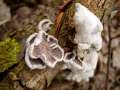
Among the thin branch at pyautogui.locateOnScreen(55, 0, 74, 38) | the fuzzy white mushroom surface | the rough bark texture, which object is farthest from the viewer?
the thin branch at pyautogui.locateOnScreen(55, 0, 74, 38)

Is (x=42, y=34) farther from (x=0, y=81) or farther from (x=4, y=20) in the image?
(x=4, y=20)

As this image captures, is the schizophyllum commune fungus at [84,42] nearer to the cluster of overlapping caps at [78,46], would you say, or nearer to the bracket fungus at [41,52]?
the cluster of overlapping caps at [78,46]

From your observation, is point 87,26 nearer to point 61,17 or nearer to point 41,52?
point 41,52

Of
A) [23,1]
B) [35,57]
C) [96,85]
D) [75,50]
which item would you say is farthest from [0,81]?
[23,1]

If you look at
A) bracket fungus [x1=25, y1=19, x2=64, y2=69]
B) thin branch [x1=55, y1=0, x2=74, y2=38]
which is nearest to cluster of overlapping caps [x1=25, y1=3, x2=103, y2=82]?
bracket fungus [x1=25, y1=19, x2=64, y2=69]

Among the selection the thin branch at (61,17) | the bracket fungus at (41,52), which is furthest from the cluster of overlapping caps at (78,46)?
the thin branch at (61,17)

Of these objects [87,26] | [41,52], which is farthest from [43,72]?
[87,26]

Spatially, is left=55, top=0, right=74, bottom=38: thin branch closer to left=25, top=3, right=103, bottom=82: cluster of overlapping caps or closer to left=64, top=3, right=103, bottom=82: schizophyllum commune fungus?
left=25, top=3, right=103, bottom=82: cluster of overlapping caps
